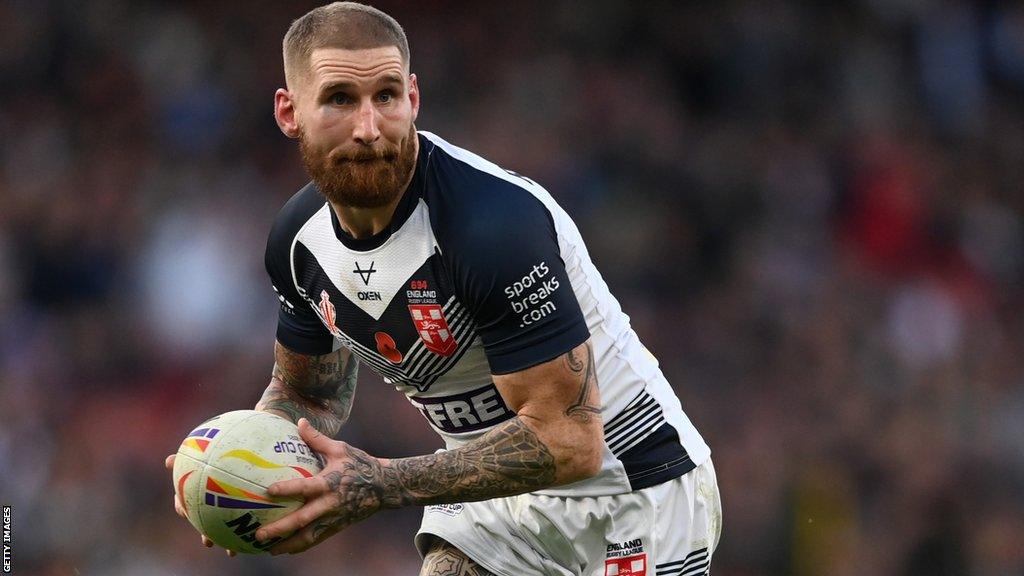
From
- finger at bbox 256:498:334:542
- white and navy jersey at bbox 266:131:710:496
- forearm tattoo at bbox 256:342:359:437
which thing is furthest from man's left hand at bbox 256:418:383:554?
forearm tattoo at bbox 256:342:359:437

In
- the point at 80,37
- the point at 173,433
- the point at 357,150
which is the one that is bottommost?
the point at 173,433

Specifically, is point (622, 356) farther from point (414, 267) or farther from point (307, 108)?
point (307, 108)

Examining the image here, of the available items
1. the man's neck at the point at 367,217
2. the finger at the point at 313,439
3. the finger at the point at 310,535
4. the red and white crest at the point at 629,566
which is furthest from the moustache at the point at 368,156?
the red and white crest at the point at 629,566

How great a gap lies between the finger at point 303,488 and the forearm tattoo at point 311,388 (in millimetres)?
1221

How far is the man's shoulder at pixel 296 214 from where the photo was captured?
5.34 meters

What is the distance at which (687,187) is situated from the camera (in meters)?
13.2

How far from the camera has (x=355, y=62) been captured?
473 centimetres

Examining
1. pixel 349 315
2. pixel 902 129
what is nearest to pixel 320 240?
pixel 349 315

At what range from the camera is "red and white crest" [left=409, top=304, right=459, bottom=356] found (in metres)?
4.93

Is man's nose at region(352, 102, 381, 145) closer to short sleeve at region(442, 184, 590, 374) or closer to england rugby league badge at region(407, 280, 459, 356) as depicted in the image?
short sleeve at region(442, 184, 590, 374)

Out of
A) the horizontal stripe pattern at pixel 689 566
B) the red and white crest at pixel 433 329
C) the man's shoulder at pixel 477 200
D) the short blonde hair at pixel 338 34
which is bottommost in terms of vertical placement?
the horizontal stripe pattern at pixel 689 566

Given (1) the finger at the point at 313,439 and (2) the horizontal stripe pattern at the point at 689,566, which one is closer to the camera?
(1) the finger at the point at 313,439

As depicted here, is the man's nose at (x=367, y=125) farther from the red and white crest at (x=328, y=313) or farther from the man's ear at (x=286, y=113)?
the red and white crest at (x=328, y=313)

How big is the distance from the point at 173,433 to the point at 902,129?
730 centimetres
